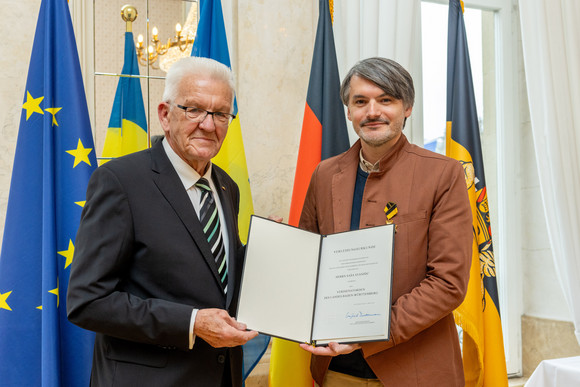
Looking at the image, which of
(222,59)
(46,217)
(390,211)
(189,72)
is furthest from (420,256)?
(46,217)

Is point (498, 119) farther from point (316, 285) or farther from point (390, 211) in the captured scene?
point (316, 285)

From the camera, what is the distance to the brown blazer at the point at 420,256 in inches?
75.4

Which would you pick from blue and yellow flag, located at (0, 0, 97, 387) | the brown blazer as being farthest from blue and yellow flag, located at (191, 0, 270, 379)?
the brown blazer

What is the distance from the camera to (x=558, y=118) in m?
3.72

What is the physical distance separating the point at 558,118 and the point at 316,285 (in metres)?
2.57

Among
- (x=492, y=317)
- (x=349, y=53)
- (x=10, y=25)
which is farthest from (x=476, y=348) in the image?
(x=10, y=25)

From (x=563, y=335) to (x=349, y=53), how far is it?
99.2 inches

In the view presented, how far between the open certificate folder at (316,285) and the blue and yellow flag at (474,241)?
129 cm

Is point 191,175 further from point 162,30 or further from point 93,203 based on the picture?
point 162,30

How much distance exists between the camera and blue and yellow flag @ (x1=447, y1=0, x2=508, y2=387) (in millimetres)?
2994

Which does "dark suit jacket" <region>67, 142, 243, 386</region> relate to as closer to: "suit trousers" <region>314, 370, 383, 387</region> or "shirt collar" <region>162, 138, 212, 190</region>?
"shirt collar" <region>162, 138, 212, 190</region>

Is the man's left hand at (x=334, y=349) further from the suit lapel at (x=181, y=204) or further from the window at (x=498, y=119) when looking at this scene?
the window at (x=498, y=119)

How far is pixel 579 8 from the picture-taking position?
3791 mm

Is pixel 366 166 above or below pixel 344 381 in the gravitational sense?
above
